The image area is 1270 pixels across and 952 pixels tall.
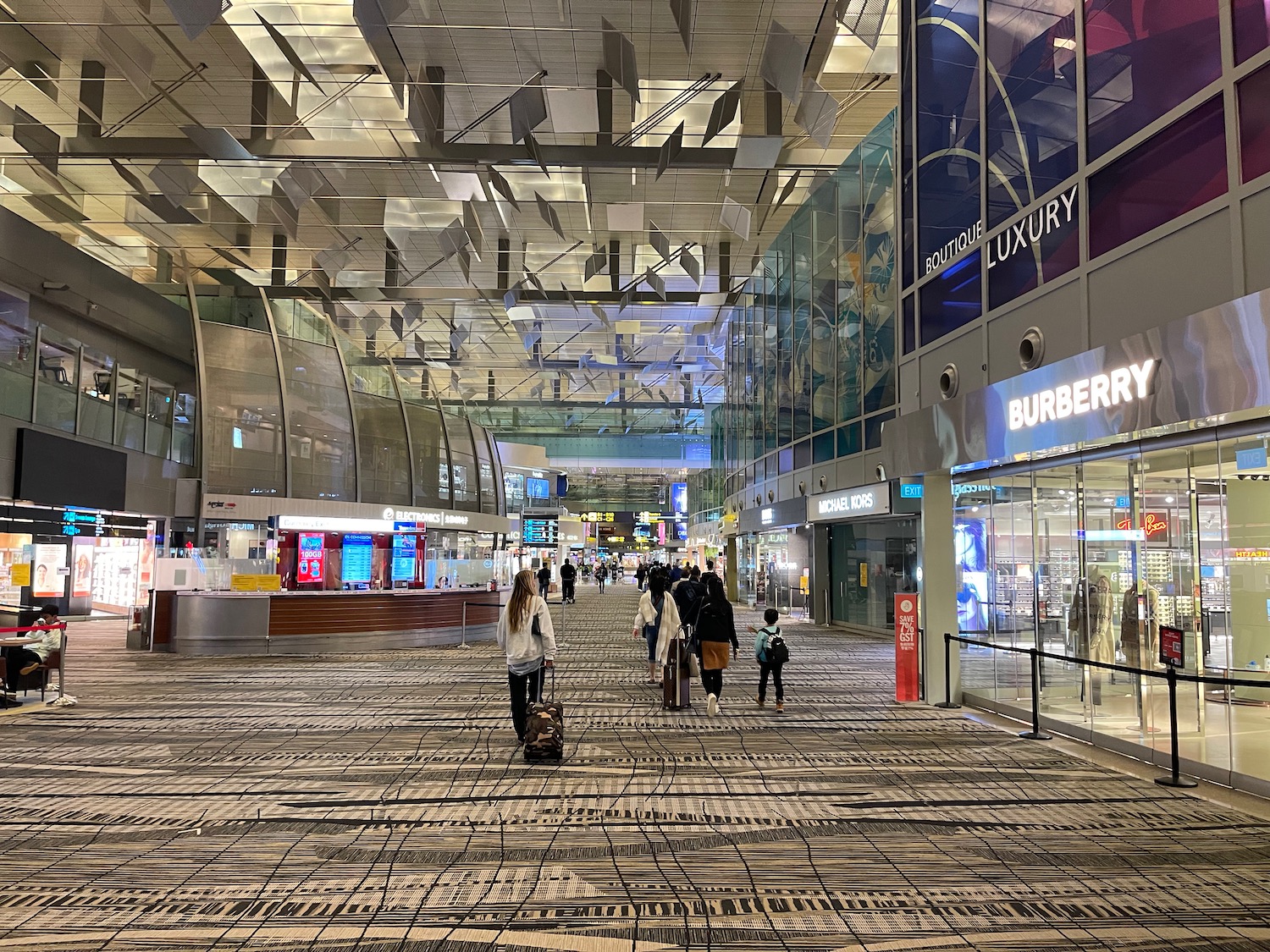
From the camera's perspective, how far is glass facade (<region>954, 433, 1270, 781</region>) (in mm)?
6879

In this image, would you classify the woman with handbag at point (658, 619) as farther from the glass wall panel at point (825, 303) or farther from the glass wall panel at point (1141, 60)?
the glass wall panel at point (825, 303)

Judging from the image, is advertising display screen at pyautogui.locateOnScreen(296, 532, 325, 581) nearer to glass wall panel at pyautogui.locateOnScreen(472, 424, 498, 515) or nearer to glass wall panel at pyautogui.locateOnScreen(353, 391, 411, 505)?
glass wall panel at pyautogui.locateOnScreen(353, 391, 411, 505)

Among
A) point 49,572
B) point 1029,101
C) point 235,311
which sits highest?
point 235,311

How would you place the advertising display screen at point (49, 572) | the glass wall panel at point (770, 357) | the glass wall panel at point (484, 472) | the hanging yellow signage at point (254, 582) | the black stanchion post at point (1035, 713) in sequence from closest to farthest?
the black stanchion post at point (1035, 713) < the hanging yellow signage at point (254, 582) < the advertising display screen at point (49, 572) < the glass wall panel at point (770, 357) < the glass wall panel at point (484, 472)

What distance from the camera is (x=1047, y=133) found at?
27.1 ft

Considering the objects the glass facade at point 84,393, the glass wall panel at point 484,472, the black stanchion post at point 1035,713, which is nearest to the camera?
the black stanchion post at point 1035,713

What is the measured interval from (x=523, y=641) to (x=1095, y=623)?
214 inches

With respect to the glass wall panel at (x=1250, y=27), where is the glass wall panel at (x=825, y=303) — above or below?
above

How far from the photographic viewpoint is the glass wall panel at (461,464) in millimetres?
34844

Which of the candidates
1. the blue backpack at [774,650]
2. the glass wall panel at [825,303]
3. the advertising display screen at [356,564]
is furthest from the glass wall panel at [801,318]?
the blue backpack at [774,650]

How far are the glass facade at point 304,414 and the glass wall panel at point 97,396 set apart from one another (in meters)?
3.52

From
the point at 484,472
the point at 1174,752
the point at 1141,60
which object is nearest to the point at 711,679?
the point at 1174,752

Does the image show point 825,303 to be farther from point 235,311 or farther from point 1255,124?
point 235,311

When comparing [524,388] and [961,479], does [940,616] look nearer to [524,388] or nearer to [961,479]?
[961,479]
